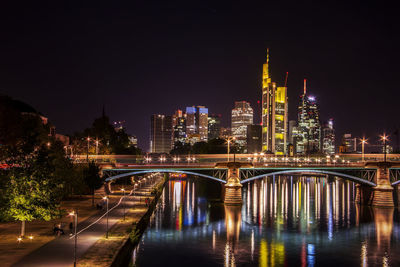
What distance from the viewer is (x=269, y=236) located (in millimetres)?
52188

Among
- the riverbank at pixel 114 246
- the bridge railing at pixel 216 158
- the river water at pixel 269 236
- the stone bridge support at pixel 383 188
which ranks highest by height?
the bridge railing at pixel 216 158

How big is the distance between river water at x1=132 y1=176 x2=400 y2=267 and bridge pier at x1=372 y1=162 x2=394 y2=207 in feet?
9.15

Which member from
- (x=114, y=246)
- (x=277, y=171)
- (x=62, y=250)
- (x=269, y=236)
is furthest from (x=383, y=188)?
(x=62, y=250)

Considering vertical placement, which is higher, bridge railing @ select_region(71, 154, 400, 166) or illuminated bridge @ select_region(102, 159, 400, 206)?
bridge railing @ select_region(71, 154, 400, 166)

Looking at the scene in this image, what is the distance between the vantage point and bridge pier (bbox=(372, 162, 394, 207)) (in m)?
77.9

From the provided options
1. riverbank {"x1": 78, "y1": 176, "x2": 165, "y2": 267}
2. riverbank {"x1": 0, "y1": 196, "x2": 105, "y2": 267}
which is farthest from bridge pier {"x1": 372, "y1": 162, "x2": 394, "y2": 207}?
riverbank {"x1": 0, "y1": 196, "x2": 105, "y2": 267}

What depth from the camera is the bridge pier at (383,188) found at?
7794 centimetres

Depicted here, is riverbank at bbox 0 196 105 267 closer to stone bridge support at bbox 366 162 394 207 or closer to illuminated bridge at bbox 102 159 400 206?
illuminated bridge at bbox 102 159 400 206

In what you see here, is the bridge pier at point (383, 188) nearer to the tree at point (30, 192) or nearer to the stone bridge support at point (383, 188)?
the stone bridge support at point (383, 188)

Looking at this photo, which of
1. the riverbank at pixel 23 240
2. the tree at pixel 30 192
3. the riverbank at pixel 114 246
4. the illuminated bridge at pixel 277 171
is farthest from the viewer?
the illuminated bridge at pixel 277 171

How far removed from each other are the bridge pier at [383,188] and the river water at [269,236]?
2.79 meters

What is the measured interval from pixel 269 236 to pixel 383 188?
3563 centimetres

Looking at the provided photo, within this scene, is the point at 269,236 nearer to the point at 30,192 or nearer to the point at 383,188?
the point at 30,192

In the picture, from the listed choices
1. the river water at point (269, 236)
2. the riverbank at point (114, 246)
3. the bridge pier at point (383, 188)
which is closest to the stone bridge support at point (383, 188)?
the bridge pier at point (383, 188)
